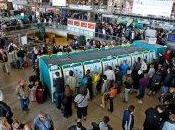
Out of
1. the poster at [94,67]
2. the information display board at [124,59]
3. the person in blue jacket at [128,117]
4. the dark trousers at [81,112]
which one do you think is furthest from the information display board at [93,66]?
the person in blue jacket at [128,117]

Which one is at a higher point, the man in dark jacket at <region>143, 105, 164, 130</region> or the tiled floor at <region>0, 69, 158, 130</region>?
the man in dark jacket at <region>143, 105, 164, 130</region>

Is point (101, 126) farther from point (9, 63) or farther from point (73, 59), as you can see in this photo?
point (9, 63)

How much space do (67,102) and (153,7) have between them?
1264 centimetres

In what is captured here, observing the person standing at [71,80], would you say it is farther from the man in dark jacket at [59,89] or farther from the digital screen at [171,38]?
the digital screen at [171,38]

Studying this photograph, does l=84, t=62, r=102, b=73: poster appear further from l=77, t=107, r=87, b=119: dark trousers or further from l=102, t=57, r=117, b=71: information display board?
l=77, t=107, r=87, b=119: dark trousers

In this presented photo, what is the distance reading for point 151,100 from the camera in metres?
11.7

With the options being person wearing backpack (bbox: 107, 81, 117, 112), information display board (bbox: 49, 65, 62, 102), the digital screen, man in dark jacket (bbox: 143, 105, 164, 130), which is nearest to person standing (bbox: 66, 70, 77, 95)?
information display board (bbox: 49, 65, 62, 102)

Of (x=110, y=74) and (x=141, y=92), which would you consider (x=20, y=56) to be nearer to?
(x=110, y=74)

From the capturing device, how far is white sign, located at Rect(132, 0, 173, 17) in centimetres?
1888

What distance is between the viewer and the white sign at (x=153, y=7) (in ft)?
61.9

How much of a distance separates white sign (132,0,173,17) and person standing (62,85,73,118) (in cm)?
1207

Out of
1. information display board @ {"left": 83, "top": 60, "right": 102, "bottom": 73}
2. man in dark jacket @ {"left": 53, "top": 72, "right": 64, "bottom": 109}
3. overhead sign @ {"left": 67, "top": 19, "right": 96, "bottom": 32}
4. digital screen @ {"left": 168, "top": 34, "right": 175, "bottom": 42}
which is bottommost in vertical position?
man in dark jacket @ {"left": 53, "top": 72, "right": 64, "bottom": 109}

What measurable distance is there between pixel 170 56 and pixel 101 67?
13.8 feet

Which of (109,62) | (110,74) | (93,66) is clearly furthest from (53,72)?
(109,62)
